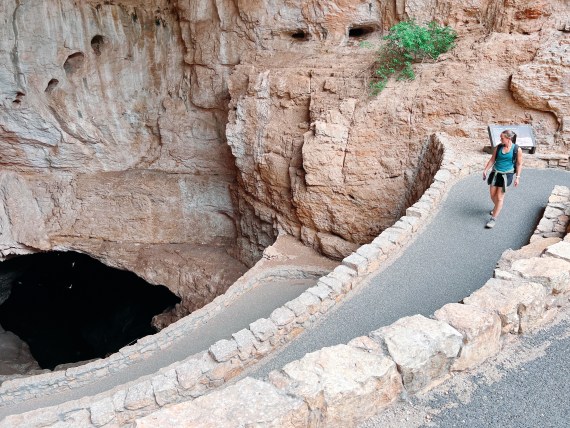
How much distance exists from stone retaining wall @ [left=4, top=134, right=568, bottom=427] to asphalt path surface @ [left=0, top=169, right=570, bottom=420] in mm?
149

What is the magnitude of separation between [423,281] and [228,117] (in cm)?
804

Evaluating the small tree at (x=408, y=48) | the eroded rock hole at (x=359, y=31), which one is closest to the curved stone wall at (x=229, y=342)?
the small tree at (x=408, y=48)

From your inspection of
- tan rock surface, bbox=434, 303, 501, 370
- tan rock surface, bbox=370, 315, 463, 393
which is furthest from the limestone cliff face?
tan rock surface, bbox=370, 315, 463, 393

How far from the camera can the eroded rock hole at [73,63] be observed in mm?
13523

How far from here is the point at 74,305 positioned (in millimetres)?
17328

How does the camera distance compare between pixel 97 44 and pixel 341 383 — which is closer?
pixel 341 383

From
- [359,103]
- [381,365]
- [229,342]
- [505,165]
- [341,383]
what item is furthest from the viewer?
[359,103]

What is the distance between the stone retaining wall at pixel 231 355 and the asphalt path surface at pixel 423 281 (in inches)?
5.9

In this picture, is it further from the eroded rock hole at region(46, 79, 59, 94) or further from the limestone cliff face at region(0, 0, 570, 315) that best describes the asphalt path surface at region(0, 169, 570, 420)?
the eroded rock hole at region(46, 79, 59, 94)

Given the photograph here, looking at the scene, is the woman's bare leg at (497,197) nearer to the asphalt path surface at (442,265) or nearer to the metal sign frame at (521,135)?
the asphalt path surface at (442,265)

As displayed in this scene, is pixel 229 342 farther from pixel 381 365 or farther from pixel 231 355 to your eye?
pixel 381 365

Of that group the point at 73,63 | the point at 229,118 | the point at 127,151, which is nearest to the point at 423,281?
the point at 229,118

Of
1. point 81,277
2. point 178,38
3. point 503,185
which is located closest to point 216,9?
point 178,38

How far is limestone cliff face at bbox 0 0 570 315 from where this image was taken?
9.18 meters
